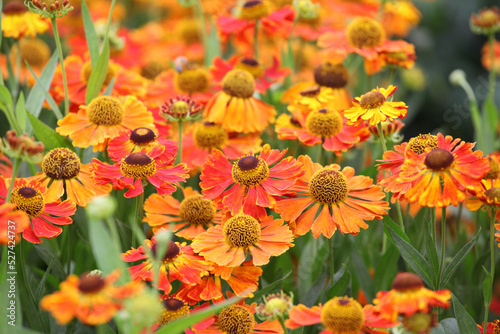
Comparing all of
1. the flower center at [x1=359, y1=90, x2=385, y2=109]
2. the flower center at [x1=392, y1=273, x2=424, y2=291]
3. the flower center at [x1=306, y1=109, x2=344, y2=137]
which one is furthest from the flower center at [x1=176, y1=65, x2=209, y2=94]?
the flower center at [x1=392, y1=273, x2=424, y2=291]

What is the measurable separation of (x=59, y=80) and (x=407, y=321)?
1125 millimetres

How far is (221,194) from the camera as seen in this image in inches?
43.6

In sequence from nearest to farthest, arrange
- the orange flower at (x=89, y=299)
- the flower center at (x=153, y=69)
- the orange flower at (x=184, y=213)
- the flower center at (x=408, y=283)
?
the orange flower at (x=89, y=299), the flower center at (x=408, y=283), the orange flower at (x=184, y=213), the flower center at (x=153, y=69)

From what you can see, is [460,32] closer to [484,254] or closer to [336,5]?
[336,5]

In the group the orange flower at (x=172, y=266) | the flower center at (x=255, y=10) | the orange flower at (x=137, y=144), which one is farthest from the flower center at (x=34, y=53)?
the orange flower at (x=172, y=266)

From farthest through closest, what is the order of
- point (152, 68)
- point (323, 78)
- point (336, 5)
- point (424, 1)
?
1. point (424, 1)
2. point (336, 5)
3. point (152, 68)
4. point (323, 78)

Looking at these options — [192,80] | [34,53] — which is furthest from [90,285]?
[34,53]

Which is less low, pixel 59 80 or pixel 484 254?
pixel 59 80

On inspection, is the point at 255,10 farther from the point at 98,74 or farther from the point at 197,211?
the point at 197,211

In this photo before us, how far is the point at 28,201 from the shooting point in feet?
3.35

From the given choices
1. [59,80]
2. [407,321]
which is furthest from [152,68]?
[407,321]

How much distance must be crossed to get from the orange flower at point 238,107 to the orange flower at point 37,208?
456mm

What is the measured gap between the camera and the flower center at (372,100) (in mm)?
1068

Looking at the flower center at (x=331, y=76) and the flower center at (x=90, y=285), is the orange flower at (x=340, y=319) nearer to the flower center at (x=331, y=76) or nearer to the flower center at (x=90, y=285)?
the flower center at (x=90, y=285)
